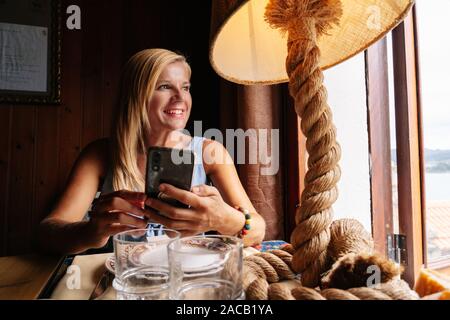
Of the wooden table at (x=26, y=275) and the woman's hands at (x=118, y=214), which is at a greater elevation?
the woman's hands at (x=118, y=214)

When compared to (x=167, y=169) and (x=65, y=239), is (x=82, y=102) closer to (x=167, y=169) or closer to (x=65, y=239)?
(x=65, y=239)

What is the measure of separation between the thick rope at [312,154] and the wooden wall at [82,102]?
1.34 m

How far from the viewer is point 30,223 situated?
1.58 metres

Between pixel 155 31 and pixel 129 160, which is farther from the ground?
pixel 155 31

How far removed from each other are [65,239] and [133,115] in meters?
0.60

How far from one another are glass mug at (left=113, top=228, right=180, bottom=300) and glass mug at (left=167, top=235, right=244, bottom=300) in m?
0.04

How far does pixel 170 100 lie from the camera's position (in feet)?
3.72

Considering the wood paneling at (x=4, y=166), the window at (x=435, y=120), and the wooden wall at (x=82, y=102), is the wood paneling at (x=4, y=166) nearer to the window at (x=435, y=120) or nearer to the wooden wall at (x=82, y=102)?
the wooden wall at (x=82, y=102)

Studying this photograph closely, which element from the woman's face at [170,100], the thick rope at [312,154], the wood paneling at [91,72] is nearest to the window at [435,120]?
the thick rope at [312,154]

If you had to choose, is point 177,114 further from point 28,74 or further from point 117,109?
point 28,74

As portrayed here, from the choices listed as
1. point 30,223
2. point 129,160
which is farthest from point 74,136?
point 129,160

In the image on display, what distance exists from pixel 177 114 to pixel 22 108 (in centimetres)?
98

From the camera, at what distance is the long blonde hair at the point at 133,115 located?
1.09 meters

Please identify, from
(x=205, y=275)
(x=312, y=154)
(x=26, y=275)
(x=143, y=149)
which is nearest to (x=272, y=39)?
(x=312, y=154)
